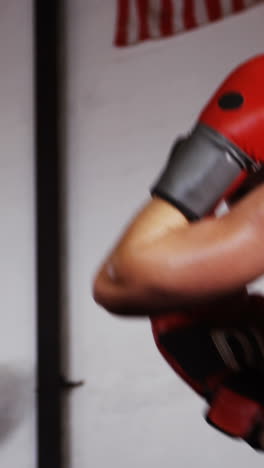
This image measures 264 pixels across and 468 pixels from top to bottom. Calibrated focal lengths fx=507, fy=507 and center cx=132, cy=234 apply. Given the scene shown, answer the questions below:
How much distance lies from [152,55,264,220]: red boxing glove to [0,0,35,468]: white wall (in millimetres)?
868

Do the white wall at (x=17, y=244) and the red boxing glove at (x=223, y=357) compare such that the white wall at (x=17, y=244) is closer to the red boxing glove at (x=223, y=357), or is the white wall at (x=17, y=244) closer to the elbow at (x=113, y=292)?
the red boxing glove at (x=223, y=357)

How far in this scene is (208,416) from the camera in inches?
20.5

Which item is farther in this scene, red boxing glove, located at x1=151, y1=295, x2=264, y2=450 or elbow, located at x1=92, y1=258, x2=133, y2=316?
red boxing glove, located at x1=151, y1=295, x2=264, y2=450

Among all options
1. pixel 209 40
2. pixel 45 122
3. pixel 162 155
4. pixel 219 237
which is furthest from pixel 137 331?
pixel 219 237

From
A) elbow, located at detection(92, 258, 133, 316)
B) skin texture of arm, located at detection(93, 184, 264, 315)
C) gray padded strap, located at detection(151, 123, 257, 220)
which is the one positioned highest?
gray padded strap, located at detection(151, 123, 257, 220)

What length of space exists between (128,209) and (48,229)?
0.62ft

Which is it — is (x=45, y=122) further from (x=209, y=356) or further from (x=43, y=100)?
(x=209, y=356)

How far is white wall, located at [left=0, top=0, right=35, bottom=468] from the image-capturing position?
1.17 m

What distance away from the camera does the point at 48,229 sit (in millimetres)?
1166

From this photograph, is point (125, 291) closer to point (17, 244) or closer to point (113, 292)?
point (113, 292)

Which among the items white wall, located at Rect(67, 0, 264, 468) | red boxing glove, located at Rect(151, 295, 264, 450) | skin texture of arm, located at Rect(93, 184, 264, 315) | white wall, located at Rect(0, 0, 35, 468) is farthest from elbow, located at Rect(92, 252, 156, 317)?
white wall, located at Rect(0, 0, 35, 468)

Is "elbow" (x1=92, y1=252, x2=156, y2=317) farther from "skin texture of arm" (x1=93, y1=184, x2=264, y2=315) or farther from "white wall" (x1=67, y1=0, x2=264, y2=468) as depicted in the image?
"white wall" (x1=67, y1=0, x2=264, y2=468)

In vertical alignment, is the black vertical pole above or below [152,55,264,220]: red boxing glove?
below

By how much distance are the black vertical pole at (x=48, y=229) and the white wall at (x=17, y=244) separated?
0.20ft
